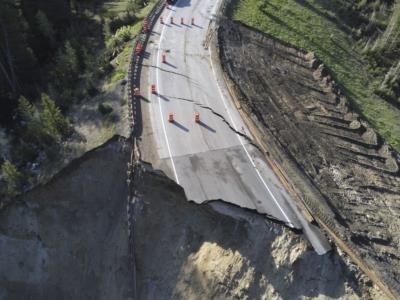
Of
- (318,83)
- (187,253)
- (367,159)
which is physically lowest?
(187,253)

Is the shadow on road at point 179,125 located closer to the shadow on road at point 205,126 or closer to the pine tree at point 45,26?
the shadow on road at point 205,126

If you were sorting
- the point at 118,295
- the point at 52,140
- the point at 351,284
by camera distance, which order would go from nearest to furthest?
the point at 351,284
the point at 118,295
the point at 52,140

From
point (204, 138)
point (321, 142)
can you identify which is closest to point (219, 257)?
point (204, 138)

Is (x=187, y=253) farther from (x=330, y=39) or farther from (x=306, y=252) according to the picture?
(x=330, y=39)

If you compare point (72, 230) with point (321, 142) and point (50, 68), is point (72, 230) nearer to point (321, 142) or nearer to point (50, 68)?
point (50, 68)

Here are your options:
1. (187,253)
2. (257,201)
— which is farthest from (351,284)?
(187,253)

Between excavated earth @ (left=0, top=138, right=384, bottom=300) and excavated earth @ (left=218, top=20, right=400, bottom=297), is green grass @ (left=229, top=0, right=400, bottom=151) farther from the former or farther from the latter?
excavated earth @ (left=0, top=138, right=384, bottom=300)
